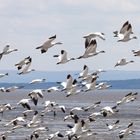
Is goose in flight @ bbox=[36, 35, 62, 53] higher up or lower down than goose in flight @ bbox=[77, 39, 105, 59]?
higher up

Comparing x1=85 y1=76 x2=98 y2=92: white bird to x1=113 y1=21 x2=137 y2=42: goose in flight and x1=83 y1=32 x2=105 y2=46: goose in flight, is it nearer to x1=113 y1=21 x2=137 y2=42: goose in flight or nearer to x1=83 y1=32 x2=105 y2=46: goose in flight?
x1=83 y1=32 x2=105 y2=46: goose in flight

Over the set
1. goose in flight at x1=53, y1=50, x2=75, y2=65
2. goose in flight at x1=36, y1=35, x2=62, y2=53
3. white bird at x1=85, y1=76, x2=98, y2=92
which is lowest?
white bird at x1=85, y1=76, x2=98, y2=92

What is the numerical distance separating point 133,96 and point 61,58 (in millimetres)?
5670

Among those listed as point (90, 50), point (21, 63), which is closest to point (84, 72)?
point (21, 63)

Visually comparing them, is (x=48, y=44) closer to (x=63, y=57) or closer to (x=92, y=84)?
(x=63, y=57)

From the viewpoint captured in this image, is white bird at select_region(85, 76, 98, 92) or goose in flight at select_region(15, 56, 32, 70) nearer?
goose in flight at select_region(15, 56, 32, 70)

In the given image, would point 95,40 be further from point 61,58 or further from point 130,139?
point 130,139

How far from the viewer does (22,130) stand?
60.4 m

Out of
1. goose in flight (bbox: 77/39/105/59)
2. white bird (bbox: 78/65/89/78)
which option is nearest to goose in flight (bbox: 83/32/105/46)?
goose in flight (bbox: 77/39/105/59)

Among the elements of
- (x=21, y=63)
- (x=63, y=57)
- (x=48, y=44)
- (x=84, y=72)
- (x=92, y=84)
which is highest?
(x=48, y=44)

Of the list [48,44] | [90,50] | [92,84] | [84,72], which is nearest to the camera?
[90,50]

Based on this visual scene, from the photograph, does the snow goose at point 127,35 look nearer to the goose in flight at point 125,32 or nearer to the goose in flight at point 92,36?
the goose in flight at point 125,32

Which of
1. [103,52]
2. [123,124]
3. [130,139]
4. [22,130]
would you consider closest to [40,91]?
[103,52]

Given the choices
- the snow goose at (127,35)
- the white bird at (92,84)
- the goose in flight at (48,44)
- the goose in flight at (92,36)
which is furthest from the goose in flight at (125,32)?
the white bird at (92,84)
